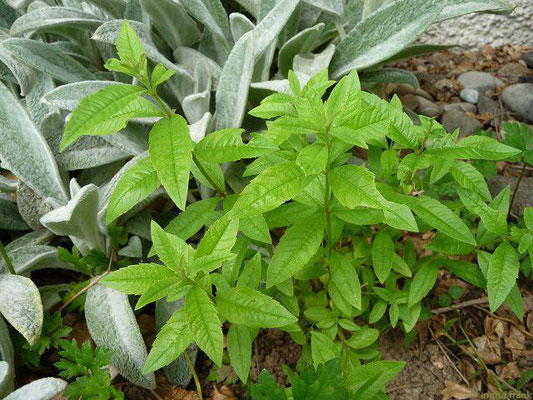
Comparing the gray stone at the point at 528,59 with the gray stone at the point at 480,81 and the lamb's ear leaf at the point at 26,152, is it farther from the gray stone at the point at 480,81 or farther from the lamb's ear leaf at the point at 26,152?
the lamb's ear leaf at the point at 26,152

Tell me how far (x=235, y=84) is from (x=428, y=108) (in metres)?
1.15

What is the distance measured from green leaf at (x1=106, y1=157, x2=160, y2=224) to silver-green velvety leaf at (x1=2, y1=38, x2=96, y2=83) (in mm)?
787

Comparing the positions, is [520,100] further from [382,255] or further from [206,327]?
[206,327]

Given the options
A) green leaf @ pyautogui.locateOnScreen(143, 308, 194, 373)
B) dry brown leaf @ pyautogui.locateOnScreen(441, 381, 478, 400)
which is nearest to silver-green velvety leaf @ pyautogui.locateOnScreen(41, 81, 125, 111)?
green leaf @ pyautogui.locateOnScreen(143, 308, 194, 373)

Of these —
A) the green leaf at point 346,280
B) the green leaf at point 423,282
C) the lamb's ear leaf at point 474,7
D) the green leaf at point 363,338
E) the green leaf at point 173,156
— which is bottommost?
the green leaf at point 363,338

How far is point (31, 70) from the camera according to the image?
1.65 meters

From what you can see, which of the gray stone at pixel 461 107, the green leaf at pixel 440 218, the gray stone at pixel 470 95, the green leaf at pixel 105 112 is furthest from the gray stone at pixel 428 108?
the green leaf at pixel 105 112

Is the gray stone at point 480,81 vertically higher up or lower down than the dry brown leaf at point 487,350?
higher up

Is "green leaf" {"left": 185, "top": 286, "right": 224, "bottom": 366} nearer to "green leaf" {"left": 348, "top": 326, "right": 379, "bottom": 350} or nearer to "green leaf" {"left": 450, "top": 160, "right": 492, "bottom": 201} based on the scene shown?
"green leaf" {"left": 348, "top": 326, "right": 379, "bottom": 350}

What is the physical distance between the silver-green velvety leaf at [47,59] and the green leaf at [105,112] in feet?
2.53

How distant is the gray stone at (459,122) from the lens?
2.14 metres

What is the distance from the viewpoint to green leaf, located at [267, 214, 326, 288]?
1032mm

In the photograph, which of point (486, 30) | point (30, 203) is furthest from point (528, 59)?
point (30, 203)

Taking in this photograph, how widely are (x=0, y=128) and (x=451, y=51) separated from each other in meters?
2.38
